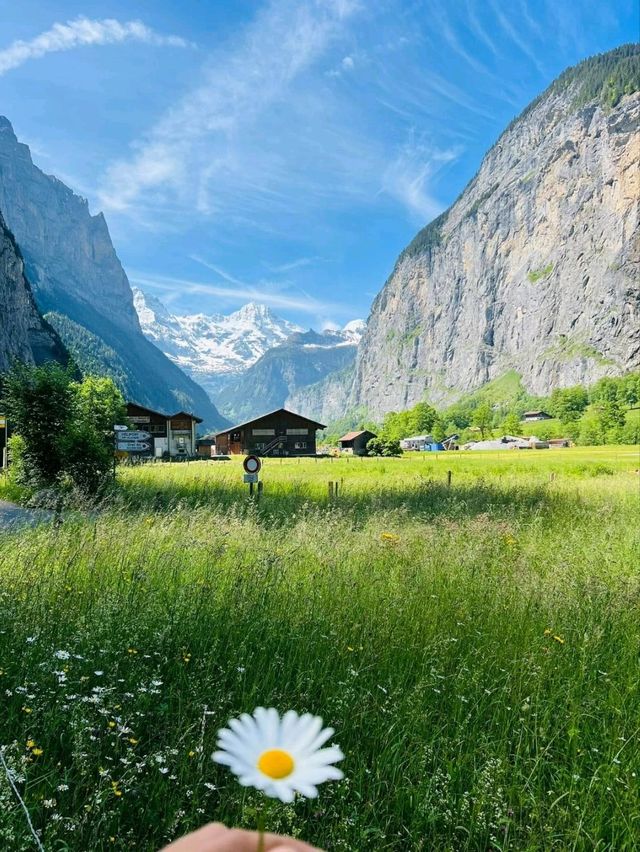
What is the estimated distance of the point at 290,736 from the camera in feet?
2.50

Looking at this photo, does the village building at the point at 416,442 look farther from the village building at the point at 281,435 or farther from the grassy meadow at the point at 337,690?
the grassy meadow at the point at 337,690

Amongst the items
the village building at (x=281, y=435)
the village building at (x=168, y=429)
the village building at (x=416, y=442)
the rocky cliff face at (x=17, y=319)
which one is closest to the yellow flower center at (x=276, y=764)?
the village building at (x=168, y=429)

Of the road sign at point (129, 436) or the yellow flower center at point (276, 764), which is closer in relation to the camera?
the yellow flower center at point (276, 764)

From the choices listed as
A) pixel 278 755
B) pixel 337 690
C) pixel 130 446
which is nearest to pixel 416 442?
pixel 130 446

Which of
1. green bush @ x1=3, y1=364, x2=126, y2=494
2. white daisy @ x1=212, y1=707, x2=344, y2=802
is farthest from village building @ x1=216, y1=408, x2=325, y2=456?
white daisy @ x1=212, y1=707, x2=344, y2=802

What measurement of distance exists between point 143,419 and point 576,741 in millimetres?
70057

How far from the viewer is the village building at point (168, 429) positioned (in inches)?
2702

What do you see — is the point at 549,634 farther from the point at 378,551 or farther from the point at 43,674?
the point at 43,674

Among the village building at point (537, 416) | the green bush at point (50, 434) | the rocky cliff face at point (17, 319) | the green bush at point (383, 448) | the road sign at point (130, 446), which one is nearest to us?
the road sign at point (130, 446)

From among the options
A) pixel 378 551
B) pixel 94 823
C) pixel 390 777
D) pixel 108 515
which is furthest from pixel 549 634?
pixel 108 515

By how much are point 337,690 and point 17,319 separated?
129 metres

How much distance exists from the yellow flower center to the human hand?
61mm

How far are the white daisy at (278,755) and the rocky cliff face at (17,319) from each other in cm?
11357

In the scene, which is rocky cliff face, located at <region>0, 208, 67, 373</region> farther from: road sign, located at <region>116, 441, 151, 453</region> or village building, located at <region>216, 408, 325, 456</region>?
road sign, located at <region>116, 441, 151, 453</region>
